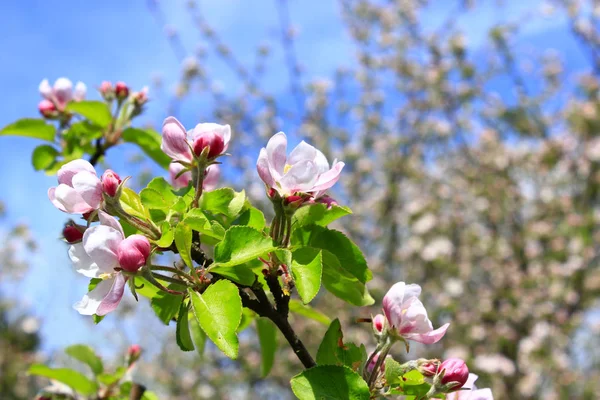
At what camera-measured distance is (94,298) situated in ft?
2.40

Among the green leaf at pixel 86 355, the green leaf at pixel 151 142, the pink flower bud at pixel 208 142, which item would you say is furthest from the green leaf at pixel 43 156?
the pink flower bud at pixel 208 142

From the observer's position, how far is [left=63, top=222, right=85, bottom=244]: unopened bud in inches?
→ 29.7

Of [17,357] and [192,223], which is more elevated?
[192,223]

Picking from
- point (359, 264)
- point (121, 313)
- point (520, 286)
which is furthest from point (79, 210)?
point (121, 313)

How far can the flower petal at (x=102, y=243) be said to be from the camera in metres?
0.68

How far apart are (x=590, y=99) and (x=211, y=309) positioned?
19.1 ft

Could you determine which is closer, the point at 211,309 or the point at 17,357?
the point at 211,309

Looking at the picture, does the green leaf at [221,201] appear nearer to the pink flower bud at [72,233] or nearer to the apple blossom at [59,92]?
the pink flower bud at [72,233]

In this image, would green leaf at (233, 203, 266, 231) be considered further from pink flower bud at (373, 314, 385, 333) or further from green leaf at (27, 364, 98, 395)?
green leaf at (27, 364, 98, 395)

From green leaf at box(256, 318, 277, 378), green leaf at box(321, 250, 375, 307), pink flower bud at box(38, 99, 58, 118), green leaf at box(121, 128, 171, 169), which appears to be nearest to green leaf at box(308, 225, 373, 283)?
green leaf at box(321, 250, 375, 307)

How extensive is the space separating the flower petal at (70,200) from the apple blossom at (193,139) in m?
0.15

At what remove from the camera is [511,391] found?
5.21 metres

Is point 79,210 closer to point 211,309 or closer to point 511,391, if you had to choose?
point 211,309

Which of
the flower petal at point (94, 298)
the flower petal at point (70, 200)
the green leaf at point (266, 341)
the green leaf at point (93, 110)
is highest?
the green leaf at point (93, 110)
